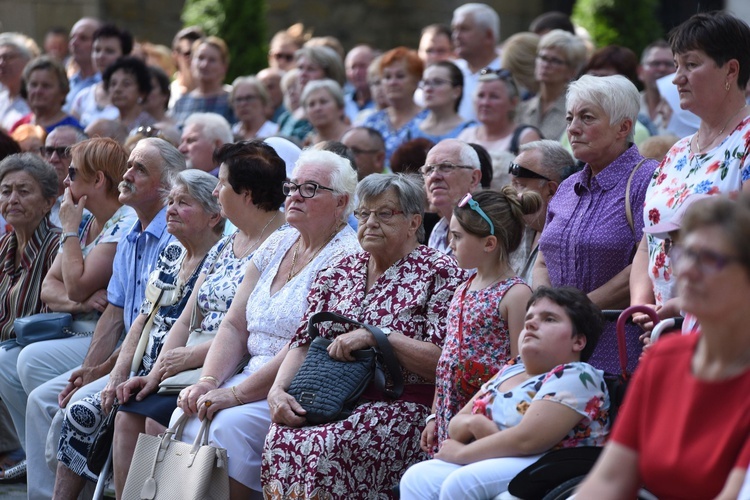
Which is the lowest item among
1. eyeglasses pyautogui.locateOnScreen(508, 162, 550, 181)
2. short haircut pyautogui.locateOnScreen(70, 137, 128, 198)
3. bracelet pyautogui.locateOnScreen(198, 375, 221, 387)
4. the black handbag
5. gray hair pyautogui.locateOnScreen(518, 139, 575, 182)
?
bracelet pyautogui.locateOnScreen(198, 375, 221, 387)

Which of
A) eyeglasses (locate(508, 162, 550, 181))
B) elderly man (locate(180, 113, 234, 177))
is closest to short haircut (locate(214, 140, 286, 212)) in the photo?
eyeglasses (locate(508, 162, 550, 181))

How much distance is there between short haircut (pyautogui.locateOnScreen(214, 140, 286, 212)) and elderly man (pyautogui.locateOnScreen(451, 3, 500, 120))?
10.8 ft

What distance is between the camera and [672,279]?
4.21m

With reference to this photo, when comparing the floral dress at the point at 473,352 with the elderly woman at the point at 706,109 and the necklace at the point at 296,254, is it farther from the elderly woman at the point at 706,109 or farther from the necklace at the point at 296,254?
the necklace at the point at 296,254

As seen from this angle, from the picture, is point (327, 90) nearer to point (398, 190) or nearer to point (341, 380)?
point (398, 190)

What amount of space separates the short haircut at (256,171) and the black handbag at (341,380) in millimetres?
1125

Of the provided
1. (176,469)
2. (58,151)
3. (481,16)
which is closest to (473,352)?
(176,469)

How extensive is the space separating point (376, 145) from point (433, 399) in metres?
2.87

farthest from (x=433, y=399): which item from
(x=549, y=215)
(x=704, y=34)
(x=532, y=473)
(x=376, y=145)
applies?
(x=376, y=145)

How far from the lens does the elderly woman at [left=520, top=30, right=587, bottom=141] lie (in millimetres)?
7848

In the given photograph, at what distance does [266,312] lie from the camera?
534 centimetres

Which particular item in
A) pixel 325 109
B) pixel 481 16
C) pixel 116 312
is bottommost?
pixel 116 312

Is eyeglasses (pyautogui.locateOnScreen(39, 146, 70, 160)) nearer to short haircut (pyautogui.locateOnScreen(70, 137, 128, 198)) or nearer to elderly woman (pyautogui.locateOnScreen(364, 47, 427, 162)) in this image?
short haircut (pyautogui.locateOnScreen(70, 137, 128, 198))

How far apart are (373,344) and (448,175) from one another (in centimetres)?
133
